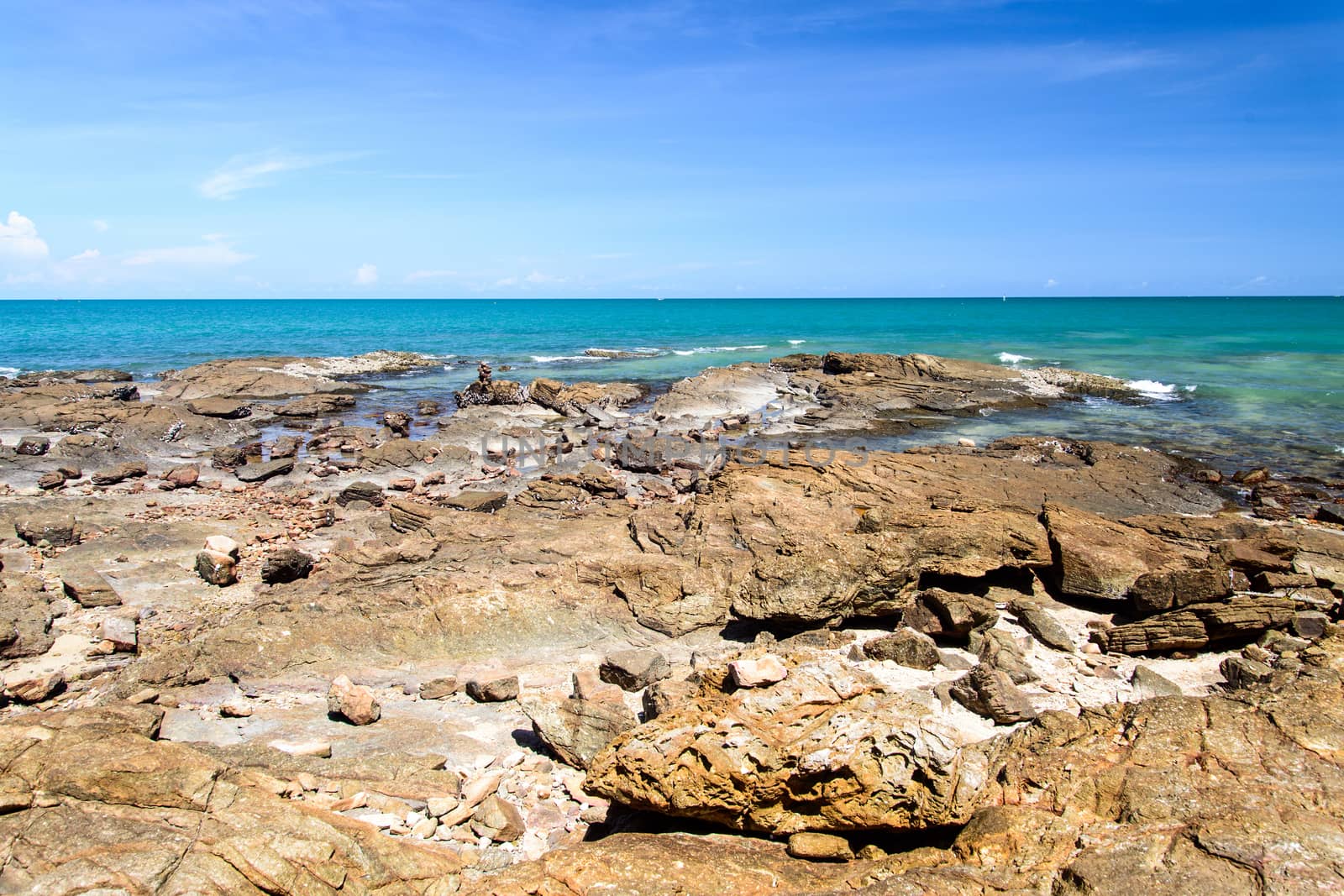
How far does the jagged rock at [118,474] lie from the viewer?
57.3 ft

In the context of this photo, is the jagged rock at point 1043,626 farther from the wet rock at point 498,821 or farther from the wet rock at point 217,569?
the wet rock at point 217,569

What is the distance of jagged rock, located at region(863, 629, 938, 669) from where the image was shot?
Answer: 7.75 metres

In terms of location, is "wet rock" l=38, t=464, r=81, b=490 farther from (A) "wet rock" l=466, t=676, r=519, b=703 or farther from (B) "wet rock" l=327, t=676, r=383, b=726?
(A) "wet rock" l=466, t=676, r=519, b=703

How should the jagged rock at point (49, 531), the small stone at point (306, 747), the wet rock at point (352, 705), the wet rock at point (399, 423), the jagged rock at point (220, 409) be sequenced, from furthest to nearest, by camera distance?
the jagged rock at point (220, 409)
the wet rock at point (399, 423)
the jagged rock at point (49, 531)
the wet rock at point (352, 705)
the small stone at point (306, 747)

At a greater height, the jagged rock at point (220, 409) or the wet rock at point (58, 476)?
the jagged rock at point (220, 409)

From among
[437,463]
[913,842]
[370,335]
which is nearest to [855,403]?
[437,463]

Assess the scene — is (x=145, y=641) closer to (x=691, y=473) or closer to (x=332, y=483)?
(x=332, y=483)

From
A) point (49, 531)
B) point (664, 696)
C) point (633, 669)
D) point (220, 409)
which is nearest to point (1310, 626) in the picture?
point (664, 696)

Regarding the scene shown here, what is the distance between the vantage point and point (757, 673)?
592 cm

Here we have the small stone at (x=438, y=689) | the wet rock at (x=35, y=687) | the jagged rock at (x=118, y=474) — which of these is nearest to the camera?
the wet rock at (x=35, y=687)

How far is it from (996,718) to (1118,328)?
91.0m

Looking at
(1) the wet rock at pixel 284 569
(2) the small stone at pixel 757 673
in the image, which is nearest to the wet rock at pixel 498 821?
(2) the small stone at pixel 757 673

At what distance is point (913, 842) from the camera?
466 centimetres

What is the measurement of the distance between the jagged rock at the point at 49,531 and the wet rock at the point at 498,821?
35.4 feet
